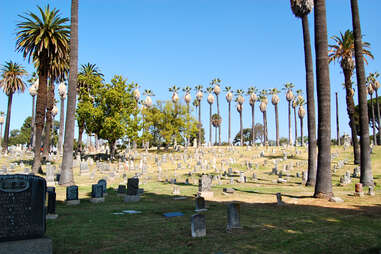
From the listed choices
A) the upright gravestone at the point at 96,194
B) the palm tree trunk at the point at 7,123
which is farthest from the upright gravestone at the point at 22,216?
the palm tree trunk at the point at 7,123

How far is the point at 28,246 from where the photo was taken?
5887 mm

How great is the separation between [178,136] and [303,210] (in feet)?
165

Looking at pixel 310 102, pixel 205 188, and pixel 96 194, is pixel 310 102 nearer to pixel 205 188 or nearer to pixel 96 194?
pixel 205 188

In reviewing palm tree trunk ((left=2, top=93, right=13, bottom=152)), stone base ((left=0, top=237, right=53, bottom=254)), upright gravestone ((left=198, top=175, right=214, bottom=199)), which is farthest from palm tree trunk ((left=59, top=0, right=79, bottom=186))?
palm tree trunk ((left=2, top=93, right=13, bottom=152))

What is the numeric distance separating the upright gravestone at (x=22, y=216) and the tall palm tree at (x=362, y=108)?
59.8ft

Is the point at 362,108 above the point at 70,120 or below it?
above

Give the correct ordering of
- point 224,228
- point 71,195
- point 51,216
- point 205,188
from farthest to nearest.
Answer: point 205,188, point 71,195, point 51,216, point 224,228

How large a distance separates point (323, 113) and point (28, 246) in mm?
13258

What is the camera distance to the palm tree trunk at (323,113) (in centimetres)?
1441

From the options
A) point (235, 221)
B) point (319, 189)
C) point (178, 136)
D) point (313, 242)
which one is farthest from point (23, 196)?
point (178, 136)

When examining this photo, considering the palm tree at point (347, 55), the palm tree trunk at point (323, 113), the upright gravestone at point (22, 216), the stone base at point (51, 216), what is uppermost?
the palm tree at point (347, 55)

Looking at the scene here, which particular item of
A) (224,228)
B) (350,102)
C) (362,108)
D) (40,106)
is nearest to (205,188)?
(224,228)

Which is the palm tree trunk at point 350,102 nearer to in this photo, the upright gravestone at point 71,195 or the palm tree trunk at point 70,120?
the palm tree trunk at point 70,120

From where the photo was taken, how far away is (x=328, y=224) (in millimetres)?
9227
